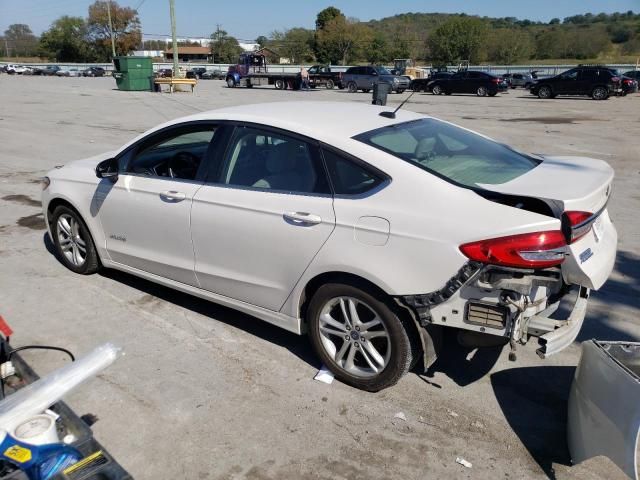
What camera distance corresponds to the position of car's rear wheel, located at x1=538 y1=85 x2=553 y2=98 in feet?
100

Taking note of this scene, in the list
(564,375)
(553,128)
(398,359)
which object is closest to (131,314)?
(398,359)

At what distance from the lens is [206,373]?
139 inches

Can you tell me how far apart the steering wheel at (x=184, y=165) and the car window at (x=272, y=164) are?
15.8 inches

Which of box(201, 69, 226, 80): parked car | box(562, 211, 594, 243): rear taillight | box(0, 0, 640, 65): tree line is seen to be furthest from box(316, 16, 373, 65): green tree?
box(562, 211, 594, 243): rear taillight

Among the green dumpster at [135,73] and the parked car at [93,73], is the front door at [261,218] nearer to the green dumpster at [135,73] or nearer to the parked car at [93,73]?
the green dumpster at [135,73]

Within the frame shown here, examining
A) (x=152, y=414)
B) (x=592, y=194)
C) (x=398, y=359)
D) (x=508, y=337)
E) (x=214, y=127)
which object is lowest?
(x=152, y=414)

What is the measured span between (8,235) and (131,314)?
2.97 m

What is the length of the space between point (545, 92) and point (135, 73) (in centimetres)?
2449

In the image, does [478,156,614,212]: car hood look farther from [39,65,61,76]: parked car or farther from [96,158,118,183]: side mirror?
Result: [39,65,61,76]: parked car

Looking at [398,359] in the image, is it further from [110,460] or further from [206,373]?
[110,460]

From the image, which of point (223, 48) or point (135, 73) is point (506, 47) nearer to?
point (223, 48)

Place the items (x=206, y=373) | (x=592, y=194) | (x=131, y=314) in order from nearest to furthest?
(x=592, y=194) < (x=206, y=373) < (x=131, y=314)

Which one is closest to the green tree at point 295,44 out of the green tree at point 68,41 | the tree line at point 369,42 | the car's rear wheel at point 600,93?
the tree line at point 369,42

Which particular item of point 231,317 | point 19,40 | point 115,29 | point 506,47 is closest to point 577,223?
point 231,317
